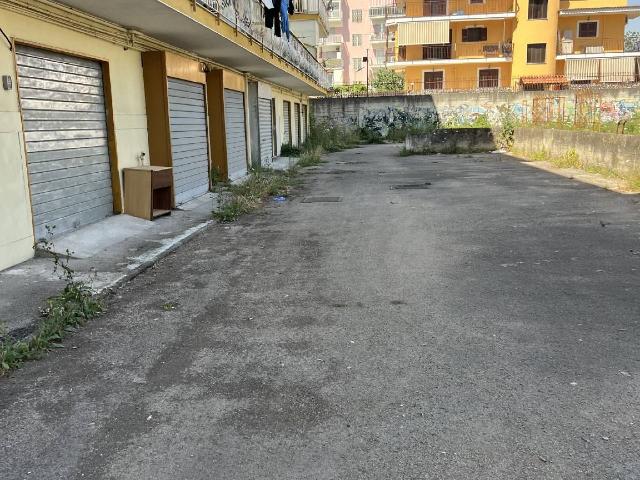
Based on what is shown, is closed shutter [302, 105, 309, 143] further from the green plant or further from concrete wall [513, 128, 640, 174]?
concrete wall [513, 128, 640, 174]

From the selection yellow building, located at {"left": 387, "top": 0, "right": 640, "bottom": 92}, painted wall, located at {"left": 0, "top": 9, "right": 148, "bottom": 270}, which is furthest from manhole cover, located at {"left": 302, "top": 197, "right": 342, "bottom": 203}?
yellow building, located at {"left": 387, "top": 0, "right": 640, "bottom": 92}

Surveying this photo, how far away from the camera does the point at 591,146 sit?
15719 millimetres

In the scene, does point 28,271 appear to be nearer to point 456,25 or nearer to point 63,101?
point 63,101

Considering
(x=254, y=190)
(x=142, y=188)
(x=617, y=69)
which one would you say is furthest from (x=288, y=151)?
(x=617, y=69)

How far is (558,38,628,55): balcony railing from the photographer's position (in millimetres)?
45750

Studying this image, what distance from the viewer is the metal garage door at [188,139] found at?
11.6 m

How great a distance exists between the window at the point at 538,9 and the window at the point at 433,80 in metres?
7.80

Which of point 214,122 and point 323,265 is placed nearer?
point 323,265

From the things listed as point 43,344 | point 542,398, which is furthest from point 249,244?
point 542,398

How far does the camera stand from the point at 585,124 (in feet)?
60.8

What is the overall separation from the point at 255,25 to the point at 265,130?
7.95m

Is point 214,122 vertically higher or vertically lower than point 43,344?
higher

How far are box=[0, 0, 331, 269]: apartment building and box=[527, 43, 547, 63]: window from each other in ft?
114

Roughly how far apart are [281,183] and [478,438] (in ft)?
39.9
